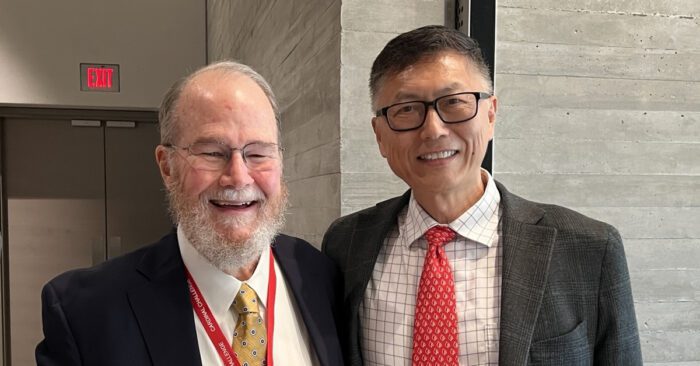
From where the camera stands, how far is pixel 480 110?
4.13ft

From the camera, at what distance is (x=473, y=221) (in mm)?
1301

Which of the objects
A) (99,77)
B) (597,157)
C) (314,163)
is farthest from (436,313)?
(99,77)

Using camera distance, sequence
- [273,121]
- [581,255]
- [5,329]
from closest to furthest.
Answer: [581,255] < [273,121] < [5,329]

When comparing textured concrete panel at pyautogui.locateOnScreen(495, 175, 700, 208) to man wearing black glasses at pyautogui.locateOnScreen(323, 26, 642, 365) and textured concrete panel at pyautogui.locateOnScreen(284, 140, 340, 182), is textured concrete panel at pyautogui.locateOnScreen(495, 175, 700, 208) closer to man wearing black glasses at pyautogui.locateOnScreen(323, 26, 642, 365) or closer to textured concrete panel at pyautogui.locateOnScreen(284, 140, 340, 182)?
textured concrete panel at pyautogui.locateOnScreen(284, 140, 340, 182)

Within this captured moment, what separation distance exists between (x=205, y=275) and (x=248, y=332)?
17cm

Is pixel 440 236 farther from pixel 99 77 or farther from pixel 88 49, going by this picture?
pixel 88 49

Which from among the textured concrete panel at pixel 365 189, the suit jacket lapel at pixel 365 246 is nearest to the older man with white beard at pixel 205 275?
the suit jacket lapel at pixel 365 246

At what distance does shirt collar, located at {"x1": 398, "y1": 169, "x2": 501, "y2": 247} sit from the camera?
50.9 inches

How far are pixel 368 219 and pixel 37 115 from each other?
13.7 ft

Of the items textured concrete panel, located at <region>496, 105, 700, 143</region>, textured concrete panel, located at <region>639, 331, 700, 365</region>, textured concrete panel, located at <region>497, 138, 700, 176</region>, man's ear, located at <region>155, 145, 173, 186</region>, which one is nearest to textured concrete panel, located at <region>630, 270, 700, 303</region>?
textured concrete panel, located at <region>639, 331, 700, 365</region>

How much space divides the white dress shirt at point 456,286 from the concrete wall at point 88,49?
3781 mm

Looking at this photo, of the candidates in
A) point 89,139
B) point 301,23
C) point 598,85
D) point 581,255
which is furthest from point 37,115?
point 581,255

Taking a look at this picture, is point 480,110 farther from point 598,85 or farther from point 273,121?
point 598,85

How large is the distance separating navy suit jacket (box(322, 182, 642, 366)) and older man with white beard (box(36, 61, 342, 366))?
A: 47cm
